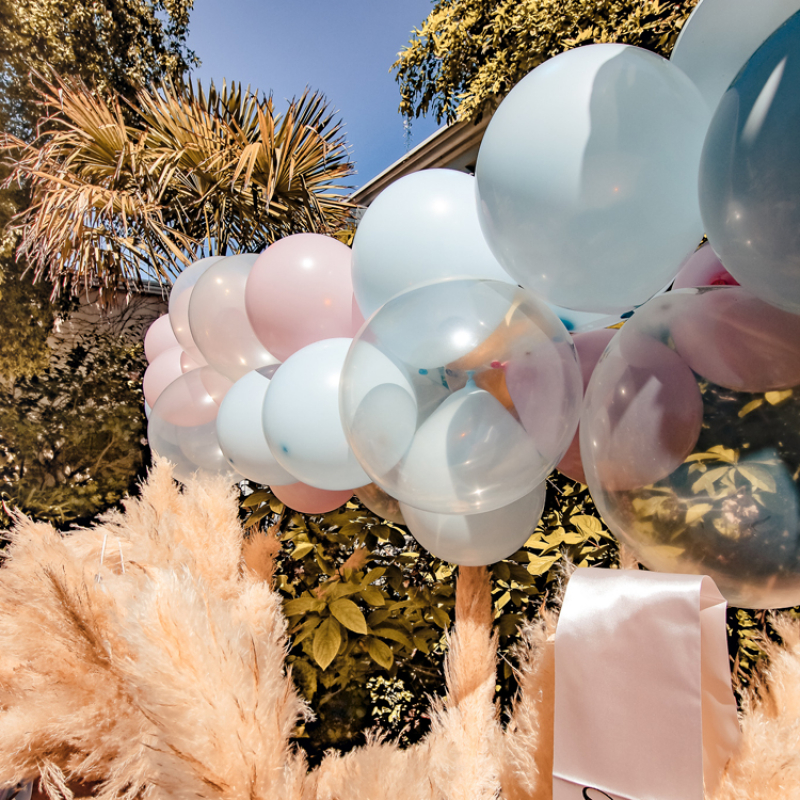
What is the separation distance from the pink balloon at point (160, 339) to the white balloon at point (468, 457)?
1.60 meters

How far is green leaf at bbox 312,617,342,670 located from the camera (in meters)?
1.11

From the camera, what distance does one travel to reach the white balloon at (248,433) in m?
1.15

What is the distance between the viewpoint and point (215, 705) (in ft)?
2.10

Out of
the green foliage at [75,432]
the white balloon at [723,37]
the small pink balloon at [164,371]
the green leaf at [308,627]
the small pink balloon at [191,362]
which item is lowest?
the green leaf at [308,627]

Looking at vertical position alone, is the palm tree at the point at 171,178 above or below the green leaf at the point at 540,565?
above

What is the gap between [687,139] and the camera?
53 centimetres

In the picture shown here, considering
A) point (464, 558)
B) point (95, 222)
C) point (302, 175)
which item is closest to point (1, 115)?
point (95, 222)

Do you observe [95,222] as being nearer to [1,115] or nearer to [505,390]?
[505,390]

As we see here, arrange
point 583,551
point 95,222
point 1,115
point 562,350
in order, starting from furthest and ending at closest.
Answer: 1. point 1,115
2. point 95,222
3. point 583,551
4. point 562,350

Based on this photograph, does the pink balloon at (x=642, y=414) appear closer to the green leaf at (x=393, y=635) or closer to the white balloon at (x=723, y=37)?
the white balloon at (x=723, y=37)

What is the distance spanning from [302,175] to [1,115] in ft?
18.5

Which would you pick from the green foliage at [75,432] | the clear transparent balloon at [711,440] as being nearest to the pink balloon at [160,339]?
the clear transparent balloon at [711,440]

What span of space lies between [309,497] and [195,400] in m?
0.57

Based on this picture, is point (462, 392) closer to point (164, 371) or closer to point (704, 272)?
point (704, 272)
